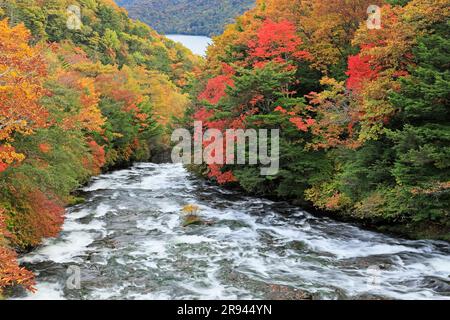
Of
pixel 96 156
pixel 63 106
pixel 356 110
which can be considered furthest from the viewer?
pixel 96 156

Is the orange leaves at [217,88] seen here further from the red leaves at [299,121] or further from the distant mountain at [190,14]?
the distant mountain at [190,14]

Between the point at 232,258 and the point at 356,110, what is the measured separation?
822 centimetres

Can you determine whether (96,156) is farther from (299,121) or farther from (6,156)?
(6,156)

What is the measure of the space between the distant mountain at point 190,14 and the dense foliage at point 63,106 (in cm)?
1534

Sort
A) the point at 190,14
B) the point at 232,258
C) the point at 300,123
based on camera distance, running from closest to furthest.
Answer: the point at 232,258
the point at 300,123
the point at 190,14

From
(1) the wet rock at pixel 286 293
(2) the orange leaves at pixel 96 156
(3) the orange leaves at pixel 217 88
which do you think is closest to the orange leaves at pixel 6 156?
(1) the wet rock at pixel 286 293

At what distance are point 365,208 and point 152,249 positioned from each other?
27.7 feet

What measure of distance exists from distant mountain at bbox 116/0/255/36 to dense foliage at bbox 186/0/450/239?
5547 centimetres

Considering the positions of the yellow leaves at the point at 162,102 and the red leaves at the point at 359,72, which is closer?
the red leaves at the point at 359,72

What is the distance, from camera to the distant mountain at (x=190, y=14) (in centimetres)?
10335

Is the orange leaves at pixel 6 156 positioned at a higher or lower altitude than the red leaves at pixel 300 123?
lower

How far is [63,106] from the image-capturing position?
18266 millimetres

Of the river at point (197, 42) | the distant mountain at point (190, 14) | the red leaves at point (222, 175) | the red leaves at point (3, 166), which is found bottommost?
the red leaves at point (222, 175)

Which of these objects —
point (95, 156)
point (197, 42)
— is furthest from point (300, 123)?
point (197, 42)
